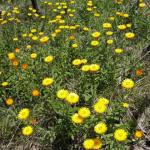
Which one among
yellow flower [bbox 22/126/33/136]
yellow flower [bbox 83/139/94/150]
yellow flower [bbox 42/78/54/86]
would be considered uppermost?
yellow flower [bbox 42/78/54/86]

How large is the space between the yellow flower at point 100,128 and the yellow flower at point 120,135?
4.8 inches

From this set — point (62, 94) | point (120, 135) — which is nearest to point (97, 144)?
point (120, 135)

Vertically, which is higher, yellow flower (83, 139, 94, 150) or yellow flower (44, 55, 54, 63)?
yellow flower (44, 55, 54, 63)

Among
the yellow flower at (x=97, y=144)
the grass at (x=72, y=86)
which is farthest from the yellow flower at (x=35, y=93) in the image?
the yellow flower at (x=97, y=144)

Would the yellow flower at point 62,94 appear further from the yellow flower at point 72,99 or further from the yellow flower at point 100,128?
the yellow flower at point 100,128

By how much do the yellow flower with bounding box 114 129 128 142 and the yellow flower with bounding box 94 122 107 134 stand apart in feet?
0.40

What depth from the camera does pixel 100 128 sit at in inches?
158

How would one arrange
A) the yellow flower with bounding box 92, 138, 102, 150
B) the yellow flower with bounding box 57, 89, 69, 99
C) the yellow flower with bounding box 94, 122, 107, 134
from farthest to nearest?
the yellow flower with bounding box 57, 89, 69, 99, the yellow flower with bounding box 94, 122, 107, 134, the yellow flower with bounding box 92, 138, 102, 150

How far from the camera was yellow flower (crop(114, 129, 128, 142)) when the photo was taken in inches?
154

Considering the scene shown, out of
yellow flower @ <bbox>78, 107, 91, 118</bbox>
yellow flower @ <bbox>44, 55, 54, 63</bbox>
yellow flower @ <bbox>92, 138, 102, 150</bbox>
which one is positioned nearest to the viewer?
yellow flower @ <bbox>92, 138, 102, 150</bbox>

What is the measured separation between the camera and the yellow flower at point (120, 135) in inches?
154

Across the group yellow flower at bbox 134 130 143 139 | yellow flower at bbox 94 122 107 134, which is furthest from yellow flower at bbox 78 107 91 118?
yellow flower at bbox 134 130 143 139

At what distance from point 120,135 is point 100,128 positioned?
0.22 meters

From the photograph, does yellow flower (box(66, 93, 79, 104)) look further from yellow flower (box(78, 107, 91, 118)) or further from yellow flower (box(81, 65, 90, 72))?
yellow flower (box(81, 65, 90, 72))
